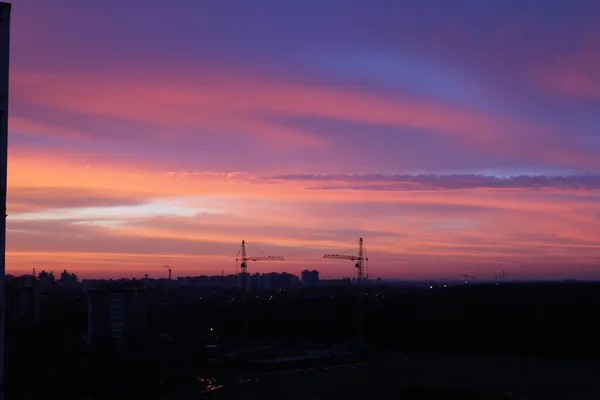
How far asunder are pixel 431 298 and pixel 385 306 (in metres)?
11.1

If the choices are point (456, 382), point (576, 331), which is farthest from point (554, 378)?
point (576, 331)

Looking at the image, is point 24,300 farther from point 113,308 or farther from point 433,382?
point 433,382

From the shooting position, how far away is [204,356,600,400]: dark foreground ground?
23953 mm

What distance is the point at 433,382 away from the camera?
27703mm

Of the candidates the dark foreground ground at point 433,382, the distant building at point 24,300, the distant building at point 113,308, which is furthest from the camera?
the dark foreground ground at point 433,382

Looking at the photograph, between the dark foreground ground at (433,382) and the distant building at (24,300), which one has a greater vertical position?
the distant building at (24,300)

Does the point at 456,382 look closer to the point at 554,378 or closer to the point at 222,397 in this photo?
the point at 554,378

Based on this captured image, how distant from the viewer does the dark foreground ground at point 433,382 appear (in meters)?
24.0

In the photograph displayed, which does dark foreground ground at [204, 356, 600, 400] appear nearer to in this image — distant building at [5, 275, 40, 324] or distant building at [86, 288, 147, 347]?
distant building at [86, 288, 147, 347]

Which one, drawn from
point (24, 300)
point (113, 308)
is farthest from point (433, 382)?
point (24, 300)

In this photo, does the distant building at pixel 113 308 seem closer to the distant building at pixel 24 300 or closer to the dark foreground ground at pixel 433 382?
the distant building at pixel 24 300

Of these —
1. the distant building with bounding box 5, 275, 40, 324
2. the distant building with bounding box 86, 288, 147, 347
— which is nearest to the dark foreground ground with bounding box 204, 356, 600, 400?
the distant building with bounding box 86, 288, 147, 347

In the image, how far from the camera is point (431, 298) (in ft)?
239

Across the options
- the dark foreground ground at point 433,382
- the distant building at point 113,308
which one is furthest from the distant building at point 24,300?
Result: the dark foreground ground at point 433,382
